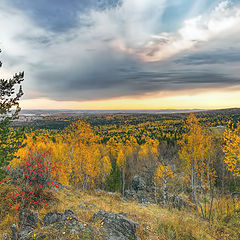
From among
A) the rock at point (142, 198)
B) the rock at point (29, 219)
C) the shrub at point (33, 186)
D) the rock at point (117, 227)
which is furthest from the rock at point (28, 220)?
the rock at point (142, 198)

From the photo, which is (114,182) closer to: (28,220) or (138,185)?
(138,185)

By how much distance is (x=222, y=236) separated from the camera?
6.77 meters

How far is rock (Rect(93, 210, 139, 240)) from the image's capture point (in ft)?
16.8

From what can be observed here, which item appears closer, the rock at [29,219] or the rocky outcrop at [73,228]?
the rocky outcrop at [73,228]

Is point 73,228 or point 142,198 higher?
point 73,228

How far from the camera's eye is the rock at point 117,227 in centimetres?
513

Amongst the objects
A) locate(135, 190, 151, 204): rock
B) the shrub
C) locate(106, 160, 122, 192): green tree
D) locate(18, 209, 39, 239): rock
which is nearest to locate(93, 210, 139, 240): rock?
locate(18, 209, 39, 239): rock

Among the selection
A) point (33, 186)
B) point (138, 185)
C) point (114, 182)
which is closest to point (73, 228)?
point (33, 186)

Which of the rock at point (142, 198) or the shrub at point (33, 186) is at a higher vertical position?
the shrub at point (33, 186)

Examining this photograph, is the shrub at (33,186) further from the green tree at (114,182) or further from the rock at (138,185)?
the rock at (138,185)

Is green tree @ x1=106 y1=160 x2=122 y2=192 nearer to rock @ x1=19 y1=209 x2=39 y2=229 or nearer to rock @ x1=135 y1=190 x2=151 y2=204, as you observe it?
rock @ x1=135 y1=190 x2=151 y2=204

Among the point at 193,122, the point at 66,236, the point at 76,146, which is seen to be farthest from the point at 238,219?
the point at 76,146

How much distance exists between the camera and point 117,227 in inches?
217

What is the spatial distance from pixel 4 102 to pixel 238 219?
44.3 ft
